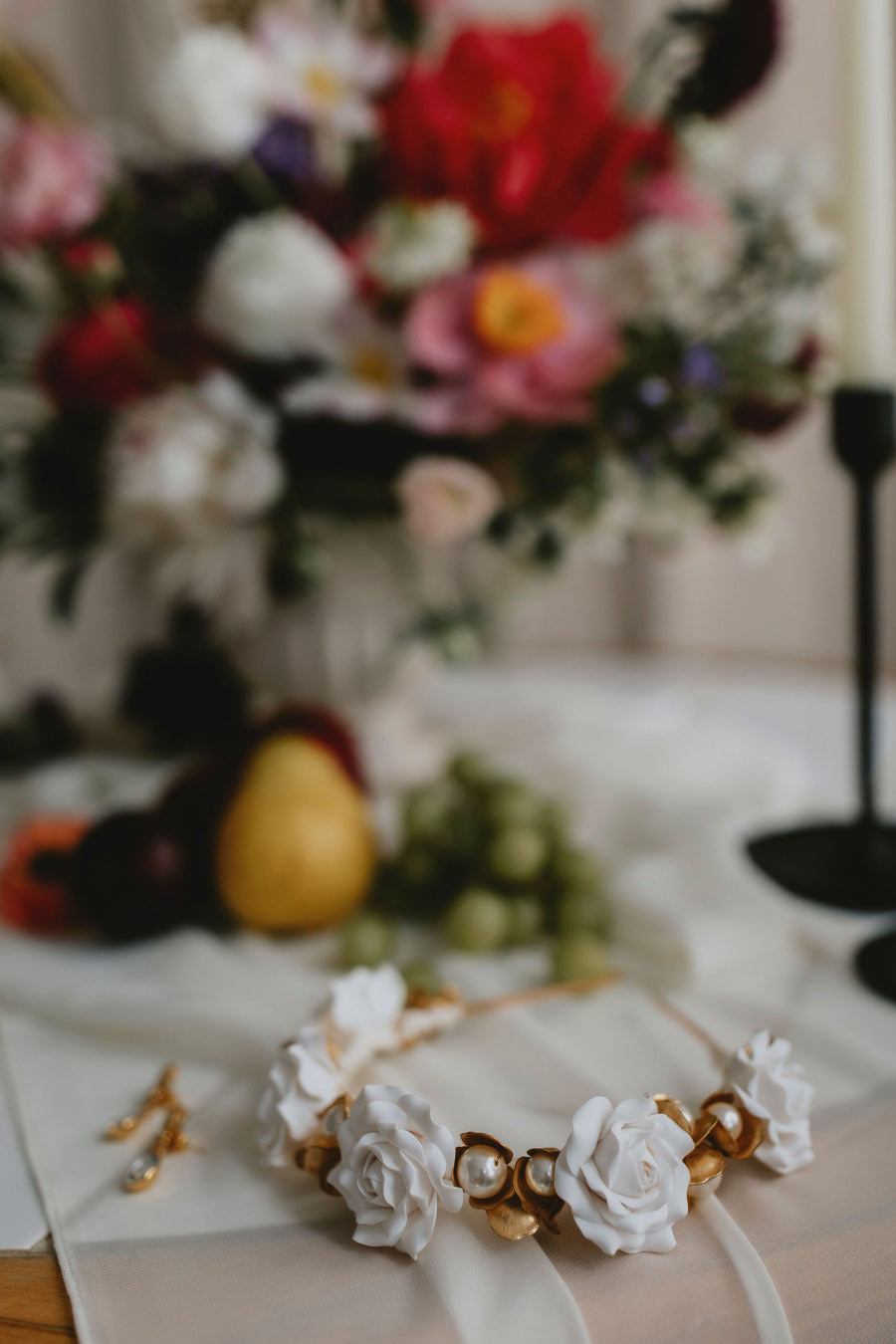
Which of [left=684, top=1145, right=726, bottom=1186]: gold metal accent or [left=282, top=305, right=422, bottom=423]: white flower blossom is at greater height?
[left=282, top=305, right=422, bottom=423]: white flower blossom

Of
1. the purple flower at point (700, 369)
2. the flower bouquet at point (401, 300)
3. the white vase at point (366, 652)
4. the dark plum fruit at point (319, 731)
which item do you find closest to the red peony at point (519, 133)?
the flower bouquet at point (401, 300)

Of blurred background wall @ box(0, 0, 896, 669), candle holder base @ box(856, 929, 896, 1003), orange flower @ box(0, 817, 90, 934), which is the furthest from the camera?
blurred background wall @ box(0, 0, 896, 669)

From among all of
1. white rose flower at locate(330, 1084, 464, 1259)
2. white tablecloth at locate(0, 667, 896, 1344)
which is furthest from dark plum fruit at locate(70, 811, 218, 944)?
white rose flower at locate(330, 1084, 464, 1259)

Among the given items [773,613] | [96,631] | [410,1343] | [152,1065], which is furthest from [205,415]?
[96,631]

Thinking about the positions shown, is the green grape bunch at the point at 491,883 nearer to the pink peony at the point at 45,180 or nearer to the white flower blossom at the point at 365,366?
the white flower blossom at the point at 365,366

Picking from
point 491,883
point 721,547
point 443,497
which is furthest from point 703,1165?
point 721,547

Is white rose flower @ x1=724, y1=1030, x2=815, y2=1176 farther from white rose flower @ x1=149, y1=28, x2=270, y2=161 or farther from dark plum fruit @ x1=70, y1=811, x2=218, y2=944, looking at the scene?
white rose flower @ x1=149, y1=28, x2=270, y2=161
